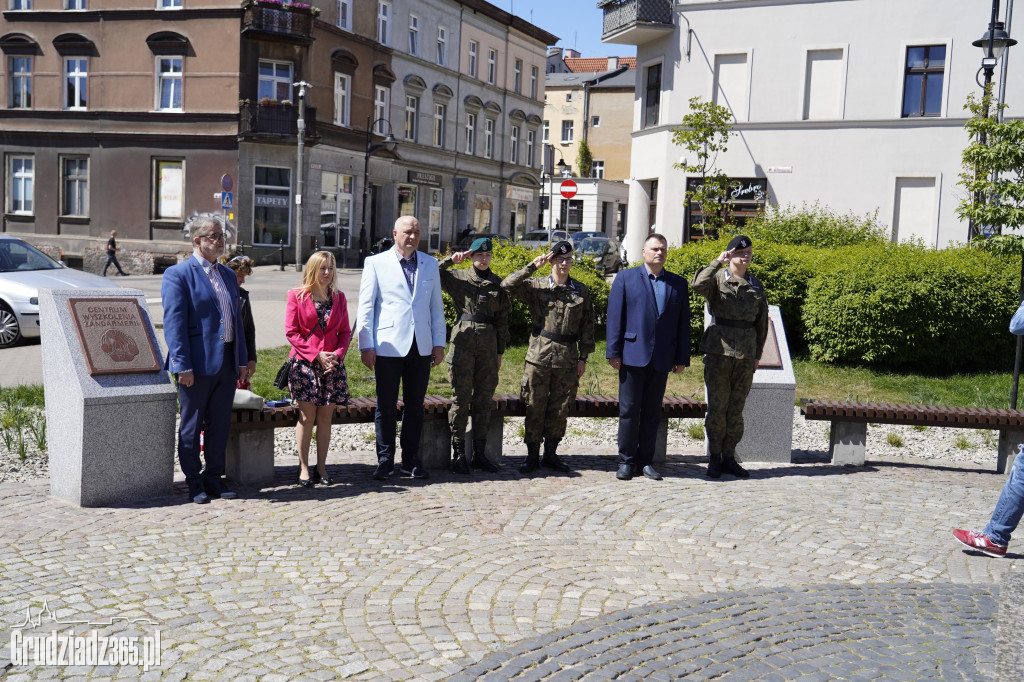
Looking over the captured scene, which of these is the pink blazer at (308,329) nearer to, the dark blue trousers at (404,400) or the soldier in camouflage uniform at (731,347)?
the dark blue trousers at (404,400)

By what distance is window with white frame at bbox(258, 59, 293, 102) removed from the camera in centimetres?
3622

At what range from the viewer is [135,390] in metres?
6.68

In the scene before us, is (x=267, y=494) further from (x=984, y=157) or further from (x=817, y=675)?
(x=984, y=157)

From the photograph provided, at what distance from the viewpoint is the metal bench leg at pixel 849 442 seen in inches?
355

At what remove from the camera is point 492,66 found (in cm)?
5191

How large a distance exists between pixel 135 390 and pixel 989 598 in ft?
18.0

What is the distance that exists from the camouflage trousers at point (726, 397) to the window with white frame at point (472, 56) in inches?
1707

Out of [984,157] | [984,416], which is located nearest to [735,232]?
[984,157]

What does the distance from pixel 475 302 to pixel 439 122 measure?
4114 cm

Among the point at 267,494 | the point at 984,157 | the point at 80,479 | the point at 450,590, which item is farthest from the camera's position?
the point at 984,157

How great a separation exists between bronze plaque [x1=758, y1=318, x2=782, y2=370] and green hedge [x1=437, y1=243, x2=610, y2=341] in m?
4.87

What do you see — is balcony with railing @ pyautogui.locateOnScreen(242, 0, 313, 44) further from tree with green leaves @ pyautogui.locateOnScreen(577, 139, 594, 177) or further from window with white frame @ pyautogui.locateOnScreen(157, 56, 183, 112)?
tree with green leaves @ pyautogui.locateOnScreen(577, 139, 594, 177)

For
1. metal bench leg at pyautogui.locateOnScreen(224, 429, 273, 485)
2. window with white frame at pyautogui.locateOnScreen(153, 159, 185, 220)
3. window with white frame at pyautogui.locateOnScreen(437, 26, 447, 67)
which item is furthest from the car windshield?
window with white frame at pyautogui.locateOnScreen(437, 26, 447, 67)

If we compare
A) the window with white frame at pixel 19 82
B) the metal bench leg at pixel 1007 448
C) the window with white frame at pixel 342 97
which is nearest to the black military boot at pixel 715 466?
the metal bench leg at pixel 1007 448
